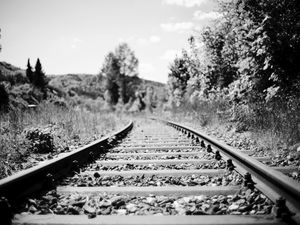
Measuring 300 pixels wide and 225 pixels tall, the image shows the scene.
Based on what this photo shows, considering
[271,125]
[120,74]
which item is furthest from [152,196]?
[120,74]

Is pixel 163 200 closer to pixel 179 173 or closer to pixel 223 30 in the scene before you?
pixel 179 173

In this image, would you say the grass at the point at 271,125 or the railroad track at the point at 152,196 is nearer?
the railroad track at the point at 152,196

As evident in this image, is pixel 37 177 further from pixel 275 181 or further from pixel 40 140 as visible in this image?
pixel 40 140

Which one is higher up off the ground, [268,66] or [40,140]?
[268,66]

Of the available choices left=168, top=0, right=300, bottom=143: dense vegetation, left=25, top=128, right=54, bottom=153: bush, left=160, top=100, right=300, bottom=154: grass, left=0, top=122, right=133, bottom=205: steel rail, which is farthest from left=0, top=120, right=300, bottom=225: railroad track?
left=168, top=0, right=300, bottom=143: dense vegetation

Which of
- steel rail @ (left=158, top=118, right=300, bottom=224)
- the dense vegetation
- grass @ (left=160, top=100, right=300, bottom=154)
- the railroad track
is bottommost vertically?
the railroad track

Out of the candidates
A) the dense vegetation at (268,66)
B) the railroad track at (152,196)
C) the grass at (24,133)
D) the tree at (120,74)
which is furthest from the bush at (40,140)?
the tree at (120,74)

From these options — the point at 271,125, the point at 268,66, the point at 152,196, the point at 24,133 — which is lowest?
the point at 152,196

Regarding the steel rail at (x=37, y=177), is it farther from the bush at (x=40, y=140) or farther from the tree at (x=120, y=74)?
the tree at (x=120, y=74)

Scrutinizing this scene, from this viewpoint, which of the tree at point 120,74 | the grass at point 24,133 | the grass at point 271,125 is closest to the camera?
the grass at point 24,133

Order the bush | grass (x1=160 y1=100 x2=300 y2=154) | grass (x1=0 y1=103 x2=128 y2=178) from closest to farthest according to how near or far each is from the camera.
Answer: grass (x1=0 y1=103 x2=128 y2=178), grass (x1=160 y1=100 x2=300 y2=154), the bush

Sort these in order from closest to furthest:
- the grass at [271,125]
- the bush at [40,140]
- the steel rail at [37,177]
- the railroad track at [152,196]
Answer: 1. the railroad track at [152,196]
2. the steel rail at [37,177]
3. the grass at [271,125]
4. the bush at [40,140]

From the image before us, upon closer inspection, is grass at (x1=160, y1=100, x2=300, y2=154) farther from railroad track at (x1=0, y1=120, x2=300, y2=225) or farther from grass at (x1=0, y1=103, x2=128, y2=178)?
grass at (x1=0, y1=103, x2=128, y2=178)

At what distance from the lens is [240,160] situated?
3125 millimetres
